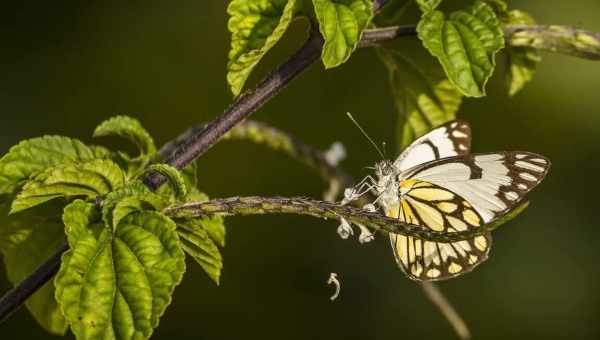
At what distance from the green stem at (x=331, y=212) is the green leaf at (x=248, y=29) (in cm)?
26

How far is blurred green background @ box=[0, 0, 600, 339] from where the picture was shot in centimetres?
392

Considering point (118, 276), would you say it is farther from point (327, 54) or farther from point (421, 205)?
point (421, 205)

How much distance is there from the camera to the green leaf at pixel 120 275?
1319mm

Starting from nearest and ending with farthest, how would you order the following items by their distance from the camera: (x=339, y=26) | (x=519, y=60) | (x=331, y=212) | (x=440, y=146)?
→ (x=331, y=212) → (x=339, y=26) → (x=519, y=60) → (x=440, y=146)

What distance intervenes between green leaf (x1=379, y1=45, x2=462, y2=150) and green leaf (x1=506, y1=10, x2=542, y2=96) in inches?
5.0

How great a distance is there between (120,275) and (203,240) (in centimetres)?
17

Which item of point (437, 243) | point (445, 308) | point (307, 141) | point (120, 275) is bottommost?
point (445, 308)

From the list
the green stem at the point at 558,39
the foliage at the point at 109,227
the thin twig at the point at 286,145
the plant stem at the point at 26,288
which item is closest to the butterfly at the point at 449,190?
the thin twig at the point at 286,145

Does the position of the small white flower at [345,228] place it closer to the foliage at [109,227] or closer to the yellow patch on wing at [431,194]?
the foliage at [109,227]

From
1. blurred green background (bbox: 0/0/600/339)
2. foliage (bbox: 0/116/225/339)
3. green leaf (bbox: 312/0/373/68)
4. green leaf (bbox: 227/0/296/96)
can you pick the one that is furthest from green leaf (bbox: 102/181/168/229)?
blurred green background (bbox: 0/0/600/339)

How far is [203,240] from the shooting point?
148cm

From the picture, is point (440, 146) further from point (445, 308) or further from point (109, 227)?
point (109, 227)

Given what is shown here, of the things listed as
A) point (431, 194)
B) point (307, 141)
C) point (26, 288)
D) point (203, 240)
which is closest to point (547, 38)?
point (431, 194)

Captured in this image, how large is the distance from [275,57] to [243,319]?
120cm
